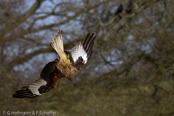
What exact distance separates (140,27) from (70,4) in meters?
2.05

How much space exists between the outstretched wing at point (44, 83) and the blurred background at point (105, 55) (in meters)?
2.78

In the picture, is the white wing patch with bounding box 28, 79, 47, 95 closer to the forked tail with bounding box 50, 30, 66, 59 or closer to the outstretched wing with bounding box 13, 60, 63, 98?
the outstretched wing with bounding box 13, 60, 63, 98

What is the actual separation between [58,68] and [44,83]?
329mm

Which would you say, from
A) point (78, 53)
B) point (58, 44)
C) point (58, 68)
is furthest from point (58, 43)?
point (78, 53)

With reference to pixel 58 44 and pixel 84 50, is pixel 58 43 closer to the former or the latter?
pixel 58 44

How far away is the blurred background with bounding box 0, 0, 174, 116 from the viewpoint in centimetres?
539

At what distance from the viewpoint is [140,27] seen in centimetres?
577

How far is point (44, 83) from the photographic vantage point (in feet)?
7.64

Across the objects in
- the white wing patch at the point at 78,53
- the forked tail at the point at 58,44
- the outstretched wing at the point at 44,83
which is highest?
the white wing patch at the point at 78,53

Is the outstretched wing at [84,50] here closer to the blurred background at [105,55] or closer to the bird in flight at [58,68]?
the bird in flight at [58,68]

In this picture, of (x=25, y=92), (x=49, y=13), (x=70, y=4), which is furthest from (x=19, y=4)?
(x=25, y=92)

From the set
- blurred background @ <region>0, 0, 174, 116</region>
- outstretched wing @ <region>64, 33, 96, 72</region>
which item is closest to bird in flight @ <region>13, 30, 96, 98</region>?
outstretched wing @ <region>64, 33, 96, 72</region>

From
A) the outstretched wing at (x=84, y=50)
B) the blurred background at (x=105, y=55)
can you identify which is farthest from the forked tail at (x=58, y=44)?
the blurred background at (x=105, y=55)

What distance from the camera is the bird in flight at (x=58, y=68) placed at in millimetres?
2133
